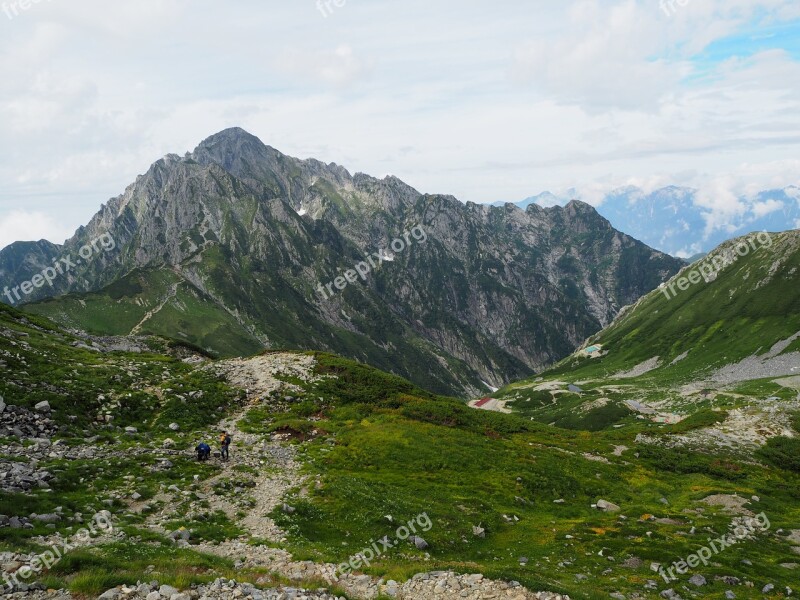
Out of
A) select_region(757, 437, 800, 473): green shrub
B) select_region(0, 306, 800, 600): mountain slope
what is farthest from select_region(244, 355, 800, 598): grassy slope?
select_region(757, 437, 800, 473): green shrub

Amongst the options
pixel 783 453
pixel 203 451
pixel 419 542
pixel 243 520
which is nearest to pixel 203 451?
pixel 203 451

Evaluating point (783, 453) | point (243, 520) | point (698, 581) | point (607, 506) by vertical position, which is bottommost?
point (783, 453)

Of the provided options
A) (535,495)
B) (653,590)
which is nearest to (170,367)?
(535,495)

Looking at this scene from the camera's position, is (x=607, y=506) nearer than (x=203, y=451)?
No

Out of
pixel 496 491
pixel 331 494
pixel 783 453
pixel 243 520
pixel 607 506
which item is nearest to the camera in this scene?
pixel 243 520

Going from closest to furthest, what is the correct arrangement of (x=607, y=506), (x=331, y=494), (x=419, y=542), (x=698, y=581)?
(x=698, y=581) < (x=419, y=542) < (x=331, y=494) < (x=607, y=506)

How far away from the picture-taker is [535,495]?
41.5 metres

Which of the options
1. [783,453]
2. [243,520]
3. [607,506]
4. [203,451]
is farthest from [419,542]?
[783,453]

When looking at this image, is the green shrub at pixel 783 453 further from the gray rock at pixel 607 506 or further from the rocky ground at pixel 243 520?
the rocky ground at pixel 243 520

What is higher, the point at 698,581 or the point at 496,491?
the point at 496,491

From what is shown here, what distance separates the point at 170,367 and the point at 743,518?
62.5m

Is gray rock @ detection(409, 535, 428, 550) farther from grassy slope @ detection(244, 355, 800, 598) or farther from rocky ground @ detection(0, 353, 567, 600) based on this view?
A: rocky ground @ detection(0, 353, 567, 600)

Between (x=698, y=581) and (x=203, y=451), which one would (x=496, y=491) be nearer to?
(x=698, y=581)

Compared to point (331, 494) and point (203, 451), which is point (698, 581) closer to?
point (331, 494)
